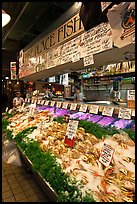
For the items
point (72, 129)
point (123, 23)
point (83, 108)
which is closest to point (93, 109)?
point (83, 108)

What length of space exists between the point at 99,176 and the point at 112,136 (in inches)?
17.4

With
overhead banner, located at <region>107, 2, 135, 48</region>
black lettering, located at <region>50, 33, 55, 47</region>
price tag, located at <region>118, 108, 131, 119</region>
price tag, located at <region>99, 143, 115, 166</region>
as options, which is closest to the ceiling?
black lettering, located at <region>50, 33, 55, 47</region>

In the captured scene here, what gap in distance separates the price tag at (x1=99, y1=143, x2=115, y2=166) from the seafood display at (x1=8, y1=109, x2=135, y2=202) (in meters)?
0.03

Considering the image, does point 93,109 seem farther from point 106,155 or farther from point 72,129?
point 106,155

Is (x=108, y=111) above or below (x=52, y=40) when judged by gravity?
below

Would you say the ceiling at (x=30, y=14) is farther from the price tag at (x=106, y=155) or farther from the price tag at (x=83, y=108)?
the price tag at (x=106, y=155)

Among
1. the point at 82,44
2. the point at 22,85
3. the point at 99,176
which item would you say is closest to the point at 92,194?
the point at 99,176

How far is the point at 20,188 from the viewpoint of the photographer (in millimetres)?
2250

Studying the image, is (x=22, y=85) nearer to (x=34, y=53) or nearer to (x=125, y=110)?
(x=34, y=53)

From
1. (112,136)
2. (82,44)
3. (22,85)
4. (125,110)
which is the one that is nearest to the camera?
(125,110)

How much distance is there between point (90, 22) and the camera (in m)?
1.63

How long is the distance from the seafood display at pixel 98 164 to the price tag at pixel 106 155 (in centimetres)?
3

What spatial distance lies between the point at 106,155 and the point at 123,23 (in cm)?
112

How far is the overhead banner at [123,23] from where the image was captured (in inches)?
48.6
